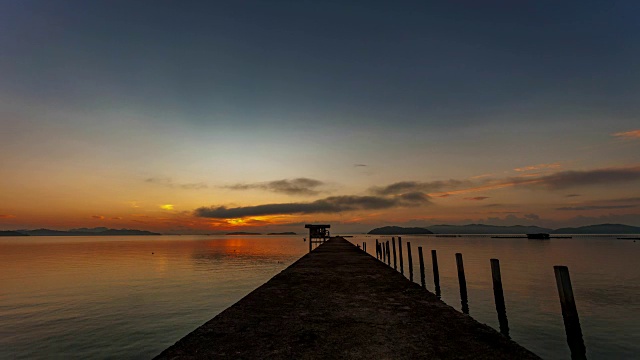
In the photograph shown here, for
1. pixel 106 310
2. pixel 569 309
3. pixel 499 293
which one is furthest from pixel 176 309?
pixel 569 309

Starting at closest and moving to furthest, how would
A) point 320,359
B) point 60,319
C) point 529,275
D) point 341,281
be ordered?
point 320,359, point 341,281, point 60,319, point 529,275

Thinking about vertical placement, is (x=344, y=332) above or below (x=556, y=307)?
above

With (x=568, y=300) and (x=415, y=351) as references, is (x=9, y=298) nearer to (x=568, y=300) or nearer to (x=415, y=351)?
(x=415, y=351)

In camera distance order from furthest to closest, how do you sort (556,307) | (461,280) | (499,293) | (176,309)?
(176,309), (556,307), (461,280), (499,293)

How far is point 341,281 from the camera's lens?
34.6 ft

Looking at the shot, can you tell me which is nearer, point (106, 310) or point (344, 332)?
point (344, 332)

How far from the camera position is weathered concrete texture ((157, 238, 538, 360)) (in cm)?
421

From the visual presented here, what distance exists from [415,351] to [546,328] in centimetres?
1395

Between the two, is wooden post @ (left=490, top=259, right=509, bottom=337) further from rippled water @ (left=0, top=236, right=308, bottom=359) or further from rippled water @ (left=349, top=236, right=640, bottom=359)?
rippled water @ (left=0, top=236, right=308, bottom=359)

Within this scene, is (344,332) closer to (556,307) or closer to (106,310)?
(556,307)

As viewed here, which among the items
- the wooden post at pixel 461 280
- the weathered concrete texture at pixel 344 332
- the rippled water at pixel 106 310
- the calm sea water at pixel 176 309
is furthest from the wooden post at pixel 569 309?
the rippled water at pixel 106 310

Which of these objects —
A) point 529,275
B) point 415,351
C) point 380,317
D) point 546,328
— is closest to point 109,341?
point 380,317

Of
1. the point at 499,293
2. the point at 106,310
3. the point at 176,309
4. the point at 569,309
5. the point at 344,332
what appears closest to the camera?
the point at 344,332

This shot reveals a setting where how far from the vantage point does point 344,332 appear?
5.05 metres
